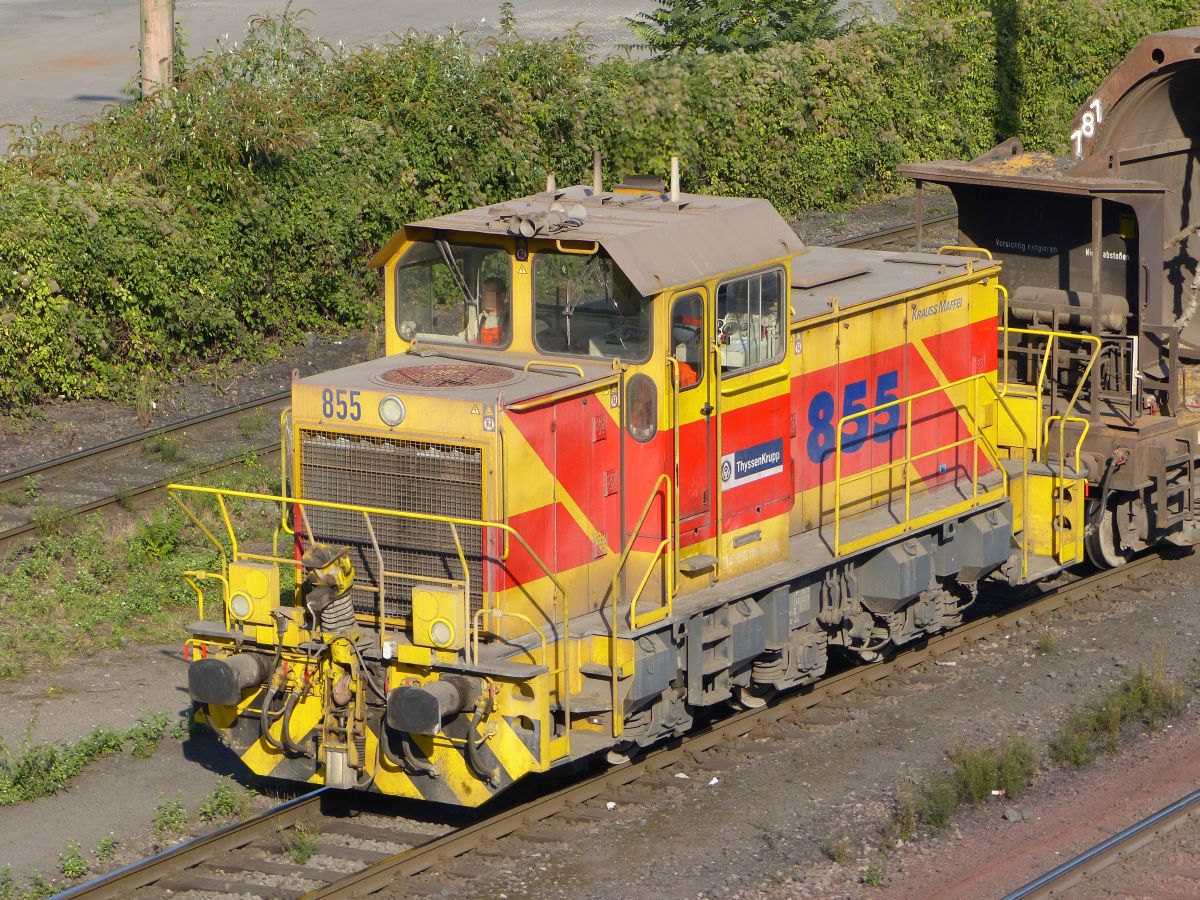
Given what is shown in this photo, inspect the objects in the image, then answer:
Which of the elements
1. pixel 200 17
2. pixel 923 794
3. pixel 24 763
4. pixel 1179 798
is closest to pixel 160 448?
pixel 24 763

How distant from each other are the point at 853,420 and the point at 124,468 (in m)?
7.19

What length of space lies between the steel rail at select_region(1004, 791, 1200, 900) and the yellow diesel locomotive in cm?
216

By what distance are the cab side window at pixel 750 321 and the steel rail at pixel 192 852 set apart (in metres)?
3.36

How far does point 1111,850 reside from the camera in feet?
30.7

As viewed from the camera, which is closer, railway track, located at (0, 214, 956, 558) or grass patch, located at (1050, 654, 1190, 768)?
grass patch, located at (1050, 654, 1190, 768)

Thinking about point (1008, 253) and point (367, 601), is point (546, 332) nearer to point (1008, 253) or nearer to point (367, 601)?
point (367, 601)

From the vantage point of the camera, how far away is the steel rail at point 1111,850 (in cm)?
895

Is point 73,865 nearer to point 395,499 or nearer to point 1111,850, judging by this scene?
point 395,499

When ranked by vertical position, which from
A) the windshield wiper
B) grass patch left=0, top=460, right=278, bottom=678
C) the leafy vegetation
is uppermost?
the leafy vegetation

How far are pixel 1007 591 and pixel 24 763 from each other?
7.50m

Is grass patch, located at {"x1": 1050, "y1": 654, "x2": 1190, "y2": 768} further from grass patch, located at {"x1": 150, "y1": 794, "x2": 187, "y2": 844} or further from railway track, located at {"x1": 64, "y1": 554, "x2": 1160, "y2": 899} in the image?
grass patch, located at {"x1": 150, "y1": 794, "x2": 187, "y2": 844}

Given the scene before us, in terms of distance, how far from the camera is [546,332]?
991 centimetres

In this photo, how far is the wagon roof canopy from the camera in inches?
375

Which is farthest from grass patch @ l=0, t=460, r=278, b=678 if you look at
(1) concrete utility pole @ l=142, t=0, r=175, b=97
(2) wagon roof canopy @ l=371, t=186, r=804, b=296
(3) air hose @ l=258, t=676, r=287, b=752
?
(1) concrete utility pole @ l=142, t=0, r=175, b=97
